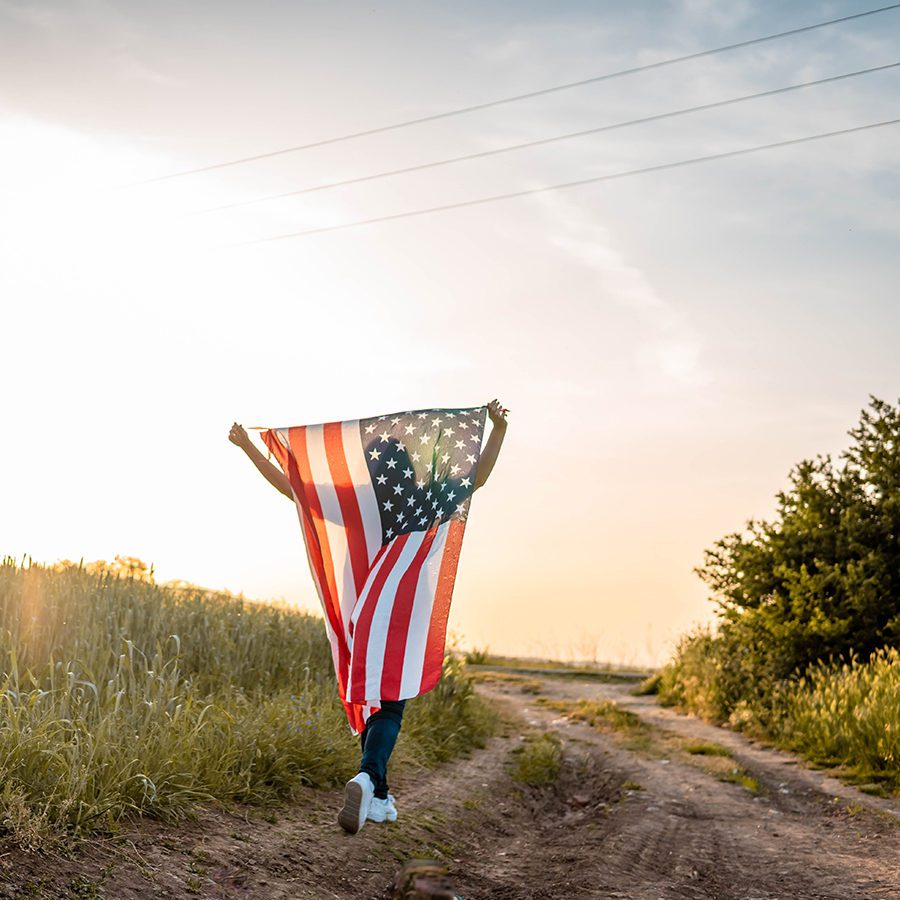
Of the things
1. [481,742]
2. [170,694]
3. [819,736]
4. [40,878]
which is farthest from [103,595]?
[819,736]

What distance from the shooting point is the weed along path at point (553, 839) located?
207 inches

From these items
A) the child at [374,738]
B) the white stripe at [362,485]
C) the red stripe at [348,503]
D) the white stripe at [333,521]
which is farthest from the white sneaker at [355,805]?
the white stripe at [362,485]

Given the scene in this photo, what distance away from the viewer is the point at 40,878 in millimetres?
4578

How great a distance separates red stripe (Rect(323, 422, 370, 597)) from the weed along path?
1703 millimetres

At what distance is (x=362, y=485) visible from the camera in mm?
7008

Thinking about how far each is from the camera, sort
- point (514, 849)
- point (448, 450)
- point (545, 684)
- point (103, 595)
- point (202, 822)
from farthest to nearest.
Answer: point (545, 684) → point (103, 595) → point (514, 849) → point (448, 450) → point (202, 822)

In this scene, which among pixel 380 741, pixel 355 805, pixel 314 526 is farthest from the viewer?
pixel 314 526

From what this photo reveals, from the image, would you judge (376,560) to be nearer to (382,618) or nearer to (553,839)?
(382,618)

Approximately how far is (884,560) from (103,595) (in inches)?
453

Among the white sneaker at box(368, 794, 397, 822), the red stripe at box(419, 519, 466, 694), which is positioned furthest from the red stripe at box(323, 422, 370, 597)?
the white sneaker at box(368, 794, 397, 822)

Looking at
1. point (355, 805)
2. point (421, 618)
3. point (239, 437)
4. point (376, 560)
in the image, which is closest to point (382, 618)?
point (421, 618)

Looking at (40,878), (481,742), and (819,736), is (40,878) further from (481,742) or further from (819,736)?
(819,736)

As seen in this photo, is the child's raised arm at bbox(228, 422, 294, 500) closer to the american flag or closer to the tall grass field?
the american flag

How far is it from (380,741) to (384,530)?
4.74ft
